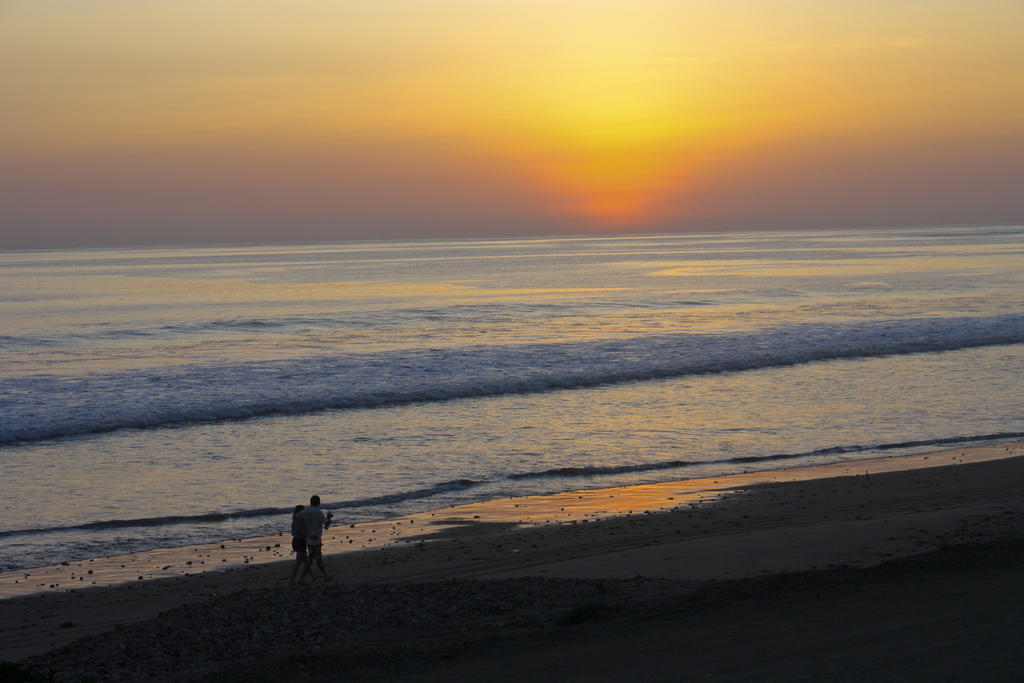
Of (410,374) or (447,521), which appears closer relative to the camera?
(447,521)

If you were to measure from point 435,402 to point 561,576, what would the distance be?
58.6 ft

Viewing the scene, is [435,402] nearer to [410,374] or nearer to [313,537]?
[410,374]

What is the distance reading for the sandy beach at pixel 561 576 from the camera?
975cm

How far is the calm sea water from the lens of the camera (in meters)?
18.5

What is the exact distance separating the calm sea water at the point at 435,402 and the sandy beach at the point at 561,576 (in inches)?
69.3

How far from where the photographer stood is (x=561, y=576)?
1246cm

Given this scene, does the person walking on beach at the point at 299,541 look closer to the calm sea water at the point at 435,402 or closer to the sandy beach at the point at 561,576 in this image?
the sandy beach at the point at 561,576

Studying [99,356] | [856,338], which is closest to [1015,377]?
[856,338]

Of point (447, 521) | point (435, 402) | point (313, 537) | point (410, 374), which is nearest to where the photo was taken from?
point (313, 537)

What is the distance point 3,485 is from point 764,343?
32642 mm

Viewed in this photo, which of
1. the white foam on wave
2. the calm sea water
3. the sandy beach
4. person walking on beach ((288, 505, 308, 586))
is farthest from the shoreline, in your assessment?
the white foam on wave

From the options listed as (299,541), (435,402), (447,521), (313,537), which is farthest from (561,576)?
(435,402)

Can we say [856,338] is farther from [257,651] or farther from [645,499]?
[257,651]

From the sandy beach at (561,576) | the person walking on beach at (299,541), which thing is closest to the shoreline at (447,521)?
the sandy beach at (561,576)
